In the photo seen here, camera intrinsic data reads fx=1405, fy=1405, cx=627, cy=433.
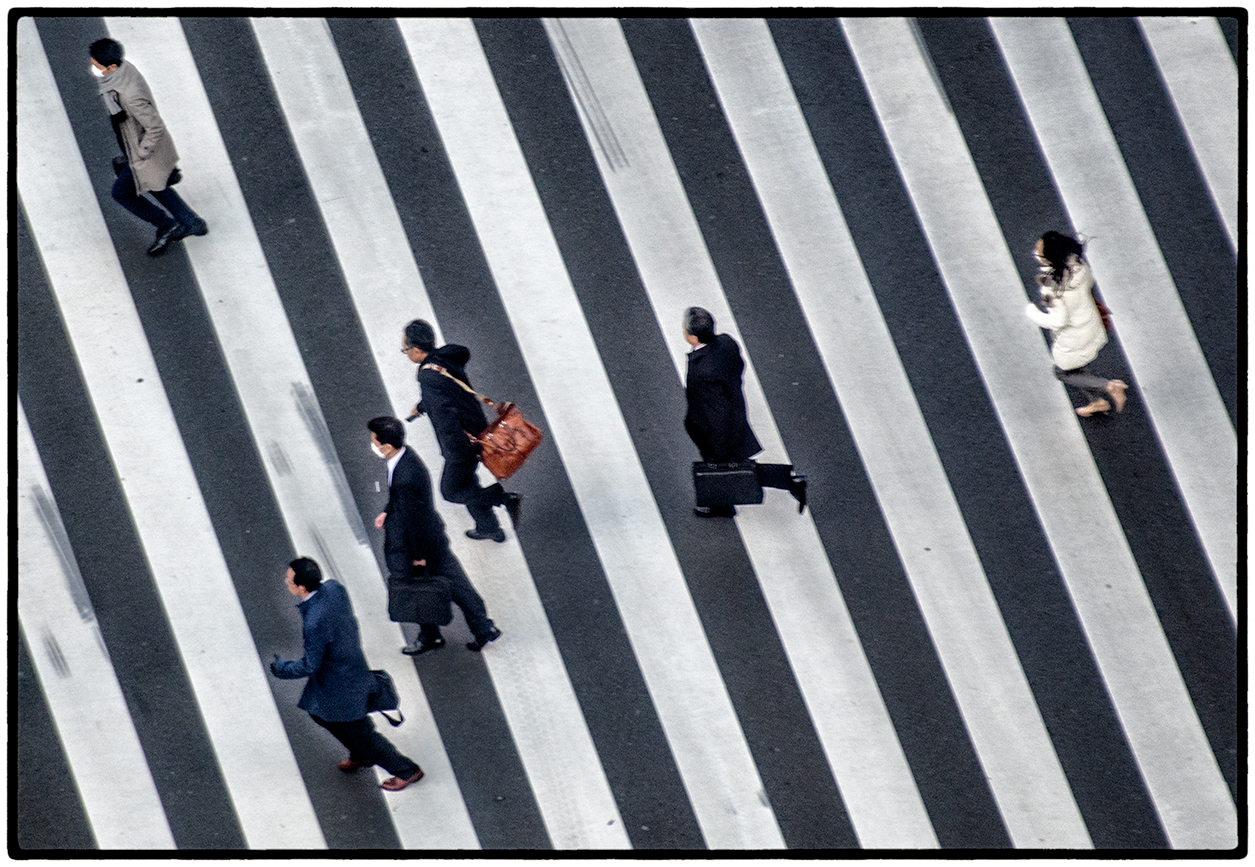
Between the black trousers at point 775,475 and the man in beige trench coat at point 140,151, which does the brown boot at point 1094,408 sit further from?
the man in beige trench coat at point 140,151

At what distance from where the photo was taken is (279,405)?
344 inches

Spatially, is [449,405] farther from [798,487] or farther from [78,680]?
[78,680]

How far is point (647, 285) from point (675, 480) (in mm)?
1250

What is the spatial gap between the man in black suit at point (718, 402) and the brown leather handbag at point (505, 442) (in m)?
0.92

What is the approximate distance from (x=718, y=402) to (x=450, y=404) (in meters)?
1.47

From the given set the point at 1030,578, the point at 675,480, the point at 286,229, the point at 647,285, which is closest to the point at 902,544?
the point at 1030,578

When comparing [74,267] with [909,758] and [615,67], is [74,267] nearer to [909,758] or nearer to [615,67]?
[615,67]

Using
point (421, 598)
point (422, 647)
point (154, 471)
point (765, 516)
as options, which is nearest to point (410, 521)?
point (421, 598)

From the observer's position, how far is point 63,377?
344 inches

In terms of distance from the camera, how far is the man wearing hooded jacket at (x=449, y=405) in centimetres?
762

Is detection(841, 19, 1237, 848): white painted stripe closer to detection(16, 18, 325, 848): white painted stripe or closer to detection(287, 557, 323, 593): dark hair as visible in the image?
detection(287, 557, 323, 593): dark hair

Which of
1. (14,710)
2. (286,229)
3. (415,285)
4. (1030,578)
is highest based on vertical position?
(286,229)

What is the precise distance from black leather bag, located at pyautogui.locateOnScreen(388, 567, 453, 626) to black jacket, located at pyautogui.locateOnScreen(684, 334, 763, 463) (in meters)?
1.66

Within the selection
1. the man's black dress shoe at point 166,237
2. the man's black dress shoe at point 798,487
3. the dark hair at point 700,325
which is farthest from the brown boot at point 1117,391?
the man's black dress shoe at point 166,237
